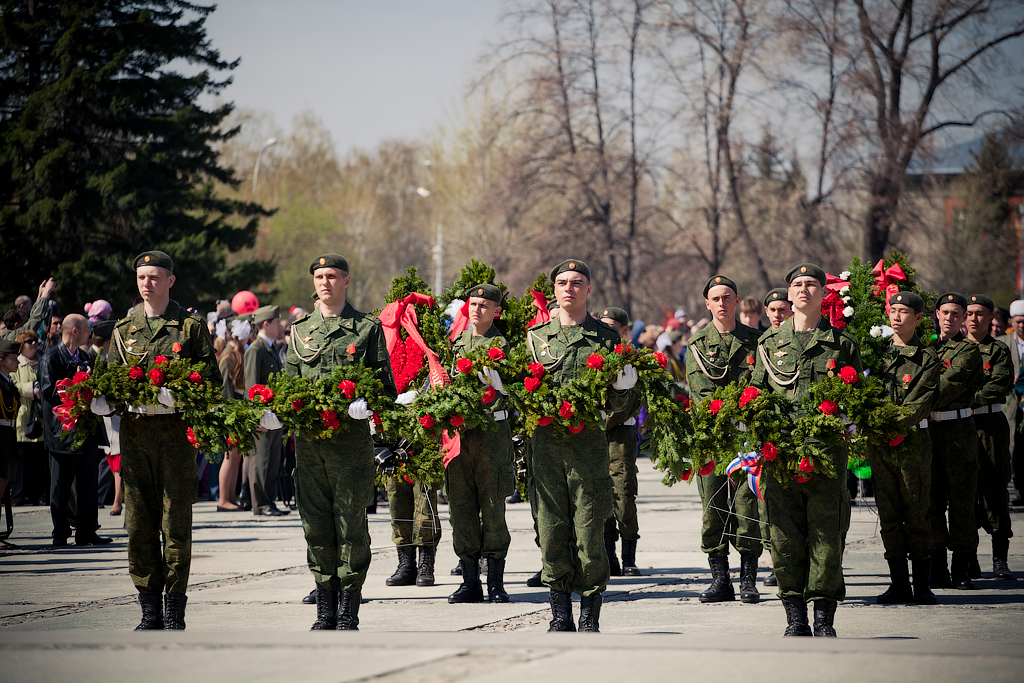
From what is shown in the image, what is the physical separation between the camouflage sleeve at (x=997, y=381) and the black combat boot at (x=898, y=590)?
7.31 ft

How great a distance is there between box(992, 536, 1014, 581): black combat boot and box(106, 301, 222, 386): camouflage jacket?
22.0ft

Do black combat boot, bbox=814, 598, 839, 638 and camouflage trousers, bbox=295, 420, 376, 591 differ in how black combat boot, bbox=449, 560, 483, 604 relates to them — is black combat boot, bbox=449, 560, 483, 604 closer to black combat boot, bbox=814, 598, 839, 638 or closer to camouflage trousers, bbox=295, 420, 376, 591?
camouflage trousers, bbox=295, 420, 376, 591

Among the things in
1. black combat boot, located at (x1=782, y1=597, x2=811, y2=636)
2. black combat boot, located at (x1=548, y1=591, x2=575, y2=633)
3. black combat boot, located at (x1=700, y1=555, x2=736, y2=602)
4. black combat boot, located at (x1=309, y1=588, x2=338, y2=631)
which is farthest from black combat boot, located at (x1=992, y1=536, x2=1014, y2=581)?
black combat boot, located at (x1=309, y1=588, x2=338, y2=631)

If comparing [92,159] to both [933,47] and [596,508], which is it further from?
[596,508]

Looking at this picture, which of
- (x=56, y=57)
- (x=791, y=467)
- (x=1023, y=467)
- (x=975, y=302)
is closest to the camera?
(x=791, y=467)

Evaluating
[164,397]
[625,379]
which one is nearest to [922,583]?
[625,379]

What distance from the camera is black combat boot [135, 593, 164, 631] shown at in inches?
261

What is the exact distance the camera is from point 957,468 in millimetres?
8664

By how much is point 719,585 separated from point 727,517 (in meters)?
0.52

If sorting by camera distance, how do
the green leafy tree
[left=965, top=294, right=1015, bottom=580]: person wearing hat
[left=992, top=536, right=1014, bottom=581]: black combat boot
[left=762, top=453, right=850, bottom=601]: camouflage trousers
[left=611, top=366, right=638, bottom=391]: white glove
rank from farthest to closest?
the green leafy tree < [left=965, top=294, right=1015, bottom=580]: person wearing hat < [left=992, top=536, right=1014, bottom=581]: black combat boot < [left=611, top=366, right=638, bottom=391]: white glove < [left=762, top=453, right=850, bottom=601]: camouflage trousers

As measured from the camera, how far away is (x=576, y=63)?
25062mm

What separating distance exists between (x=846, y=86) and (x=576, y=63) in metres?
6.13

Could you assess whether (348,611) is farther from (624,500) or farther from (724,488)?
(624,500)

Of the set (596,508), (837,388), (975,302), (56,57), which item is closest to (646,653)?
(596,508)
